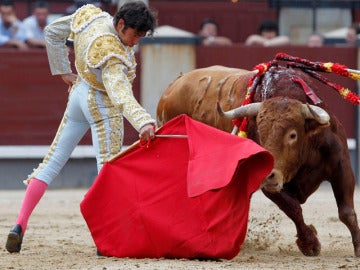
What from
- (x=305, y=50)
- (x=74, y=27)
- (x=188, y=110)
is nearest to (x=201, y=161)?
(x=74, y=27)

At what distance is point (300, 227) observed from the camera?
617 centimetres

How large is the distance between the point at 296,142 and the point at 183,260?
84 centimetres

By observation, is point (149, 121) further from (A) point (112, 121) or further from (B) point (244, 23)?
(B) point (244, 23)

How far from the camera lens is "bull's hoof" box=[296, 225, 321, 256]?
6074mm

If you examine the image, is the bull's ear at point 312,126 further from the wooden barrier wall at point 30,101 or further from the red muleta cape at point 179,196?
the wooden barrier wall at point 30,101

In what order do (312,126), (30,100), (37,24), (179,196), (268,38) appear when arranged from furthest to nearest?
(268,38), (37,24), (30,100), (312,126), (179,196)

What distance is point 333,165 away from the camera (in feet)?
19.8

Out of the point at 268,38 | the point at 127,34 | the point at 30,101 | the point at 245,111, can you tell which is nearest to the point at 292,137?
the point at 245,111

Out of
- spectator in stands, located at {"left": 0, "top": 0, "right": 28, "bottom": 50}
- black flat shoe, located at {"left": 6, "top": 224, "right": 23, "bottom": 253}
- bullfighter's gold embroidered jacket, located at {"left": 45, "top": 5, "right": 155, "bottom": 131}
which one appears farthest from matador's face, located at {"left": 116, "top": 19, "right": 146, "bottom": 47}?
spectator in stands, located at {"left": 0, "top": 0, "right": 28, "bottom": 50}

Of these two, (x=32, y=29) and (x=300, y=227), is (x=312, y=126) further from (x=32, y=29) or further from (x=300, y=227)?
(x=32, y=29)

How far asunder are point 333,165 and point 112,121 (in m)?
1.17

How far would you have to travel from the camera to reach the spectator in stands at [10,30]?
1095cm

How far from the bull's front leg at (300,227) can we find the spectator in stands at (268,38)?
16.8 ft

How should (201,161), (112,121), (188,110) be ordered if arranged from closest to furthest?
(201,161) < (112,121) < (188,110)
